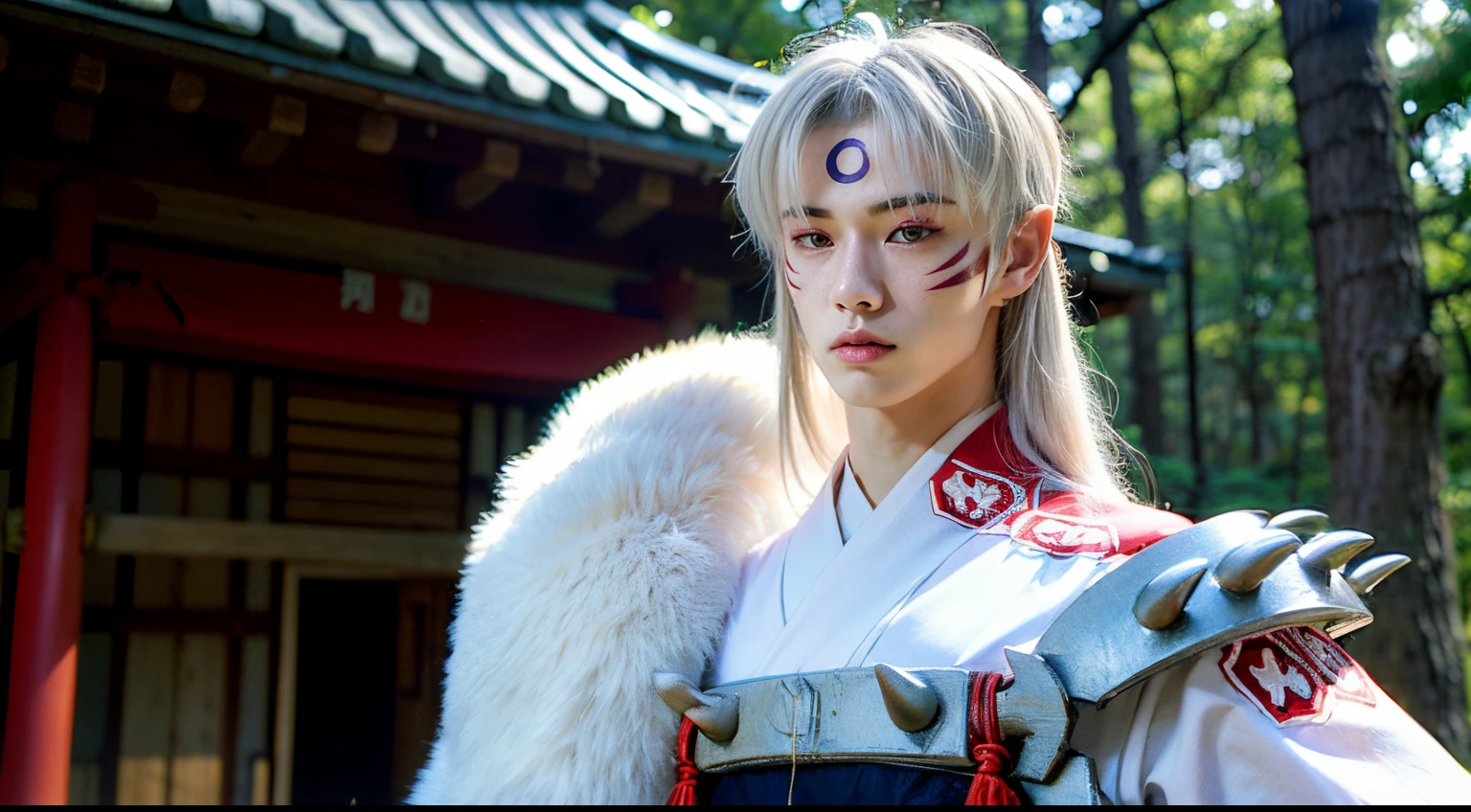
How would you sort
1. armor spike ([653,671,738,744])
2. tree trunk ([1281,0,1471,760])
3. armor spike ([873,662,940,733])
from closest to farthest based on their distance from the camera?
armor spike ([873,662,940,733]) < armor spike ([653,671,738,744]) < tree trunk ([1281,0,1471,760])

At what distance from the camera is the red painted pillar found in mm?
3139

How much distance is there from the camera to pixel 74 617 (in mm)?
3291

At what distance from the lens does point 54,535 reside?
10.7ft

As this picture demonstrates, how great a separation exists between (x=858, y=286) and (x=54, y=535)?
8.83 ft

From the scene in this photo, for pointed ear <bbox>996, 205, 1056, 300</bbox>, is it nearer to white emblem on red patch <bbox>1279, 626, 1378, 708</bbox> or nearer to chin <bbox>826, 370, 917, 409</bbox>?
chin <bbox>826, 370, 917, 409</bbox>

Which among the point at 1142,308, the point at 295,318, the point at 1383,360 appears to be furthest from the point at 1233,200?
the point at 295,318

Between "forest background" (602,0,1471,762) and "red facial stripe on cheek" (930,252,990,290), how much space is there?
57 centimetres

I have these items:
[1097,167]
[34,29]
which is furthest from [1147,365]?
[34,29]

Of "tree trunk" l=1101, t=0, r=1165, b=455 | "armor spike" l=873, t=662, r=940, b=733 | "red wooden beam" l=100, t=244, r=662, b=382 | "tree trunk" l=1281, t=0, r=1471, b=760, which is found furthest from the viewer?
"tree trunk" l=1101, t=0, r=1165, b=455

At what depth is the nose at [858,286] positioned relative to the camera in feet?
5.97

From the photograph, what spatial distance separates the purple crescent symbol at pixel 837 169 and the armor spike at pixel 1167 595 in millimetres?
813

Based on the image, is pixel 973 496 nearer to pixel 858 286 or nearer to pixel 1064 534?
pixel 1064 534

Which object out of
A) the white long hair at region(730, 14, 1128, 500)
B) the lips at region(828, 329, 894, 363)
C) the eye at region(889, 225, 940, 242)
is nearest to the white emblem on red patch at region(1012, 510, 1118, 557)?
the white long hair at region(730, 14, 1128, 500)

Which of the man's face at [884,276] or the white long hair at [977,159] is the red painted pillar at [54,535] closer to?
the white long hair at [977,159]
